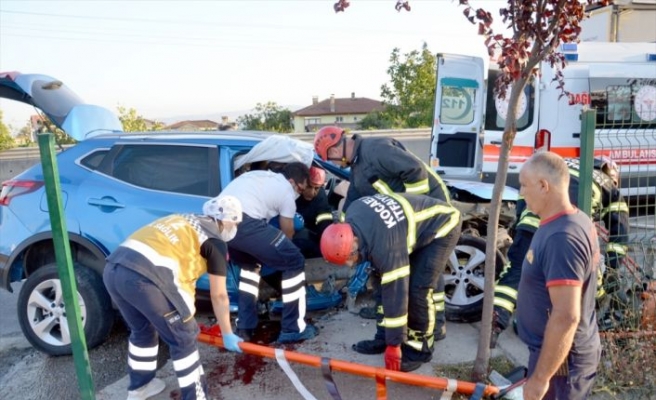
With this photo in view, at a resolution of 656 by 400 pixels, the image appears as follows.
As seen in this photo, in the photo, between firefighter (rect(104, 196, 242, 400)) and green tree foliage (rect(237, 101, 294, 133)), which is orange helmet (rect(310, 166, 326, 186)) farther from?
green tree foliage (rect(237, 101, 294, 133))

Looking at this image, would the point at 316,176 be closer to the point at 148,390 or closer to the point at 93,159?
the point at 93,159

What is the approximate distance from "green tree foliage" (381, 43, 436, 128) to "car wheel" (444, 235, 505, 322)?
58.3ft

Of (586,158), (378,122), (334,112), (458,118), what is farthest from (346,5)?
(334,112)

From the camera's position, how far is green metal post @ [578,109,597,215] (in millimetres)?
3340

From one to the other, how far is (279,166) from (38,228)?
190cm

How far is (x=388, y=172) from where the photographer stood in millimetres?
4445

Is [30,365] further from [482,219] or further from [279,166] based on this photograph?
[482,219]

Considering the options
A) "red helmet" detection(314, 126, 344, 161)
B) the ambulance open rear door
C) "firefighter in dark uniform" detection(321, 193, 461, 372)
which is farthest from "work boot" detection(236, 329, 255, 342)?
the ambulance open rear door

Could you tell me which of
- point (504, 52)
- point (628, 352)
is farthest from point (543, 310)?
point (628, 352)

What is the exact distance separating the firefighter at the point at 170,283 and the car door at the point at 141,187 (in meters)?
0.93

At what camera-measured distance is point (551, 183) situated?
95.7 inches

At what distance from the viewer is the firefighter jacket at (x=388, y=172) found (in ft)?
14.2

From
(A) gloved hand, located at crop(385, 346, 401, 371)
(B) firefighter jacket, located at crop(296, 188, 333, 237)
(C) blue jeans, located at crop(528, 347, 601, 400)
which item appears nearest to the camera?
(C) blue jeans, located at crop(528, 347, 601, 400)

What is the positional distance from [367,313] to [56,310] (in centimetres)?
240
